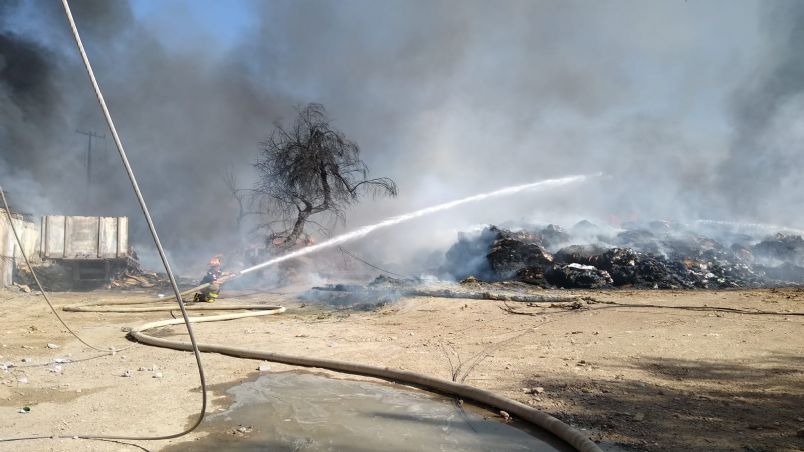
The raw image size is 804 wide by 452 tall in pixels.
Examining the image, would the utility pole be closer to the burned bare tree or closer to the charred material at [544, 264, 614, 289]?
the burned bare tree

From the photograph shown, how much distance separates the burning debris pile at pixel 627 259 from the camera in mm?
12266

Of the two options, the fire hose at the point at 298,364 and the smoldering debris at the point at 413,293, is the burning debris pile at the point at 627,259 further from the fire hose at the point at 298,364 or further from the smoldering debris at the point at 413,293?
the fire hose at the point at 298,364

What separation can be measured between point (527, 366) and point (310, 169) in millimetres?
12539

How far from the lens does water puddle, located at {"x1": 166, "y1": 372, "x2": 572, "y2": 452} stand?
3.15 m

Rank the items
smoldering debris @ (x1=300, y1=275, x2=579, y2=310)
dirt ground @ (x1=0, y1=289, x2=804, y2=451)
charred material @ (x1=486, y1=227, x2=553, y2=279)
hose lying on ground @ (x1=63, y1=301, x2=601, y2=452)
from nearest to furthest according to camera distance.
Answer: hose lying on ground @ (x1=63, y1=301, x2=601, y2=452) → dirt ground @ (x1=0, y1=289, x2=804, y2=451) → smoldering debris @ (x1=300, y1=275, x2=579, y2=310) → charred material @ (x1=486, y1=227, x2=553, y2=279)

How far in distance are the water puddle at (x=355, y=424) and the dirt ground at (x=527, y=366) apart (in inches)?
8.1

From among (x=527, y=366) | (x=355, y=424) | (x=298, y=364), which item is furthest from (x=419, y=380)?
(x=298, y=364)

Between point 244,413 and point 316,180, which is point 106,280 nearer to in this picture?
point 316,180

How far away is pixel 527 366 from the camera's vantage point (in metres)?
4.93

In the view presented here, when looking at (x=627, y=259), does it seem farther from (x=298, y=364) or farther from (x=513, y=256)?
(x=298, y=364)

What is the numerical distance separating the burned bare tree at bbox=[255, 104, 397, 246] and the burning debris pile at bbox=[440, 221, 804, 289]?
4.41 meters

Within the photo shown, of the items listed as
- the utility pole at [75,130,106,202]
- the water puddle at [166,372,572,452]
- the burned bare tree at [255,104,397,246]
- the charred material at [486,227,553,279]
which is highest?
the utility pole at [75,130,106,202]

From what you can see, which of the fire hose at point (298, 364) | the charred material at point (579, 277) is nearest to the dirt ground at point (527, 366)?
the fire hose at point (298, 364)

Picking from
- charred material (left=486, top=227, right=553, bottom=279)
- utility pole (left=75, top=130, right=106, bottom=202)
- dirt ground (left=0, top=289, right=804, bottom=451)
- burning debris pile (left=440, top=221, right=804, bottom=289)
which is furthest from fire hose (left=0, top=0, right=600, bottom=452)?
utility pole (left=75, top=130, right=106, bottom=202)
